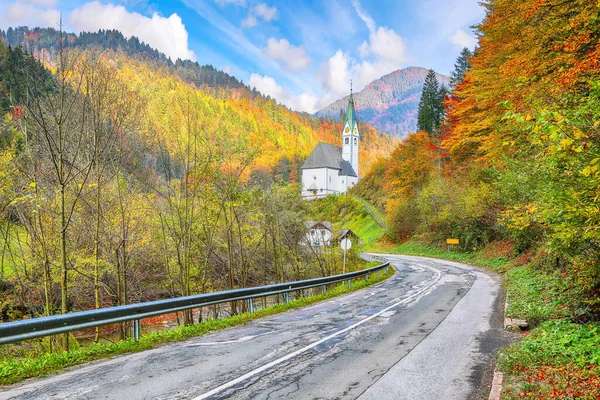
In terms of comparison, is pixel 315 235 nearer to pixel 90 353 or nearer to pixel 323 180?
pixel 90 353

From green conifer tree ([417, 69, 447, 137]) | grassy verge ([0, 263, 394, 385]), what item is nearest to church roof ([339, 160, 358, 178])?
green conifer tree ([417, 69, 447, 137])

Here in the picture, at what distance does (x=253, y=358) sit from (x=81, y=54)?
266 inches

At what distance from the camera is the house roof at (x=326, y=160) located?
92.1 m

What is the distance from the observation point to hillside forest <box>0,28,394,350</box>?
24.8 ft

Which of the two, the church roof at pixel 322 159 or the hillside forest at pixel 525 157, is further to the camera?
the church roof at pixel 322 159

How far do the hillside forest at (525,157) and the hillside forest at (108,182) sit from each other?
771 cm

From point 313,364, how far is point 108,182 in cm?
721

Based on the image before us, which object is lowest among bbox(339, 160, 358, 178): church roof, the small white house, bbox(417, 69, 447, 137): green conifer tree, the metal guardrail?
the metal guardrail

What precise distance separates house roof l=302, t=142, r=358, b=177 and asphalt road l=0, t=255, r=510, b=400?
81187 mm

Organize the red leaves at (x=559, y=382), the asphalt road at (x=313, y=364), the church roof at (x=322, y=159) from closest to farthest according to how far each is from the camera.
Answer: the red leaves at (x=559, y=382), the asphalt road at (x=313, y=364), the church roof at (x=322, y=159)

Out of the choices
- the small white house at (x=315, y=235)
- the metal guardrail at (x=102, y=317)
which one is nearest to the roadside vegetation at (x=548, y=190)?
the metal guardrail at (x=102, y=317)

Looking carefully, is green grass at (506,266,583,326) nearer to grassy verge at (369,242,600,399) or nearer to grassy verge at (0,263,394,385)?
grassy verge at (369,242,600,399)

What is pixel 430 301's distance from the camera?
1448 cm

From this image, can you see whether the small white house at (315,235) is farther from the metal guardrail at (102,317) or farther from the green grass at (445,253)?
the green grass at (445,253)
